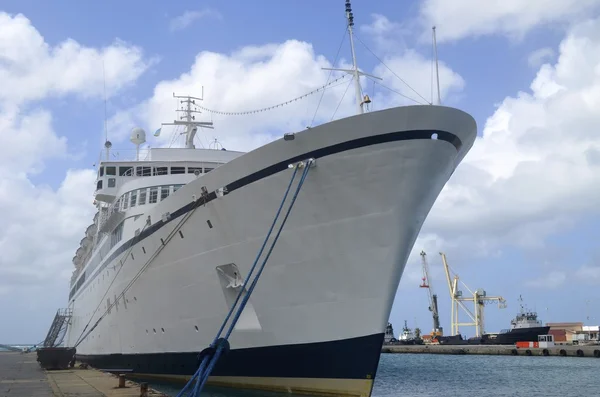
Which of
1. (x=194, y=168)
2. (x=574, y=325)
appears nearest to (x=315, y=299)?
(x=194, y=168)

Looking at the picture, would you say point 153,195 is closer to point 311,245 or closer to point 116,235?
point 116,235

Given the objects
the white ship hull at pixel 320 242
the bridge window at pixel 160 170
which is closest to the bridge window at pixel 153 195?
the bridge window at pixel 160 170

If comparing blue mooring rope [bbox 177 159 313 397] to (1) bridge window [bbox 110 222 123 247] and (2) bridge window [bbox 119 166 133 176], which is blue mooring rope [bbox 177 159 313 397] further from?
(2) bridge window [bbox 119 166 133 176]

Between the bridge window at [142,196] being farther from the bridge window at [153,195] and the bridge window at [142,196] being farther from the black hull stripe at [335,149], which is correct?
the black hull stripe at [335,149]

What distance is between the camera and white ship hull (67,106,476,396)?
12.1 metres

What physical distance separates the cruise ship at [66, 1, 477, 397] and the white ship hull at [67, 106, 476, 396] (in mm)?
25

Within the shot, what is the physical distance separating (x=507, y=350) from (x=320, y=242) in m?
52.8

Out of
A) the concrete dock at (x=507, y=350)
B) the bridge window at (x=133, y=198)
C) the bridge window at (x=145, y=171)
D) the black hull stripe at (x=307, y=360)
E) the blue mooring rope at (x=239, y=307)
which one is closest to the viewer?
the blue mooring rope at (x=239, y=307)

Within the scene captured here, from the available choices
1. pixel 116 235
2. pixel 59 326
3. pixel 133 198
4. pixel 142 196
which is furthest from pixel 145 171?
pixel 59 326

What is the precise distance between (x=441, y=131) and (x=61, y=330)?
3497 centimetres

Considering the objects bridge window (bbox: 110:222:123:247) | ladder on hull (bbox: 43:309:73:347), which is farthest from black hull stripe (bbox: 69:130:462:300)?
ladder on hull (bbox: 43:309:73:347)

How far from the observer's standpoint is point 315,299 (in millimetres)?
12734

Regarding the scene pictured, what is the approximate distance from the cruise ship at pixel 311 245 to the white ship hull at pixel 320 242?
25 mm

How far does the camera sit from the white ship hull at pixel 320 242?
1208 centimetres
